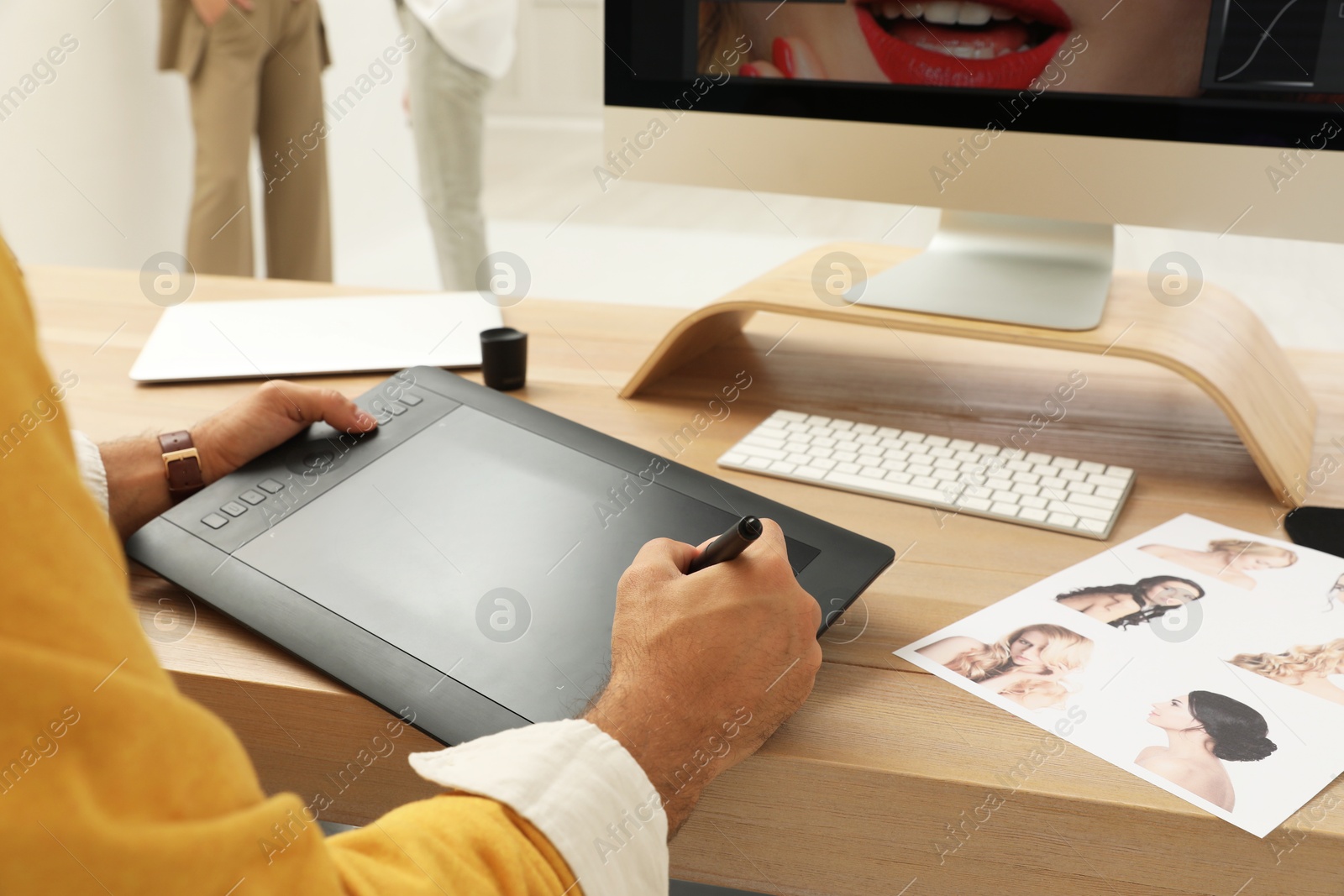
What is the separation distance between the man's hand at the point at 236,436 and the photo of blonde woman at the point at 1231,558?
628mm

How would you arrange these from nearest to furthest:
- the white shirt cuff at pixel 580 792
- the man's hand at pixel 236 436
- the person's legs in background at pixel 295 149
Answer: the white shirt cuff at pixel 580 792, the man's hand at pixel 236 436, the person's legs in background at pixel 295 149

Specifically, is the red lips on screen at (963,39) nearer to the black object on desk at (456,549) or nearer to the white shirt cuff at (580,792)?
the black object on desk at (456,549)

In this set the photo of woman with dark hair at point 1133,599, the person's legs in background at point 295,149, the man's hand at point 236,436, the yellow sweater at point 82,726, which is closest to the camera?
the yellow sweater at point 82,726

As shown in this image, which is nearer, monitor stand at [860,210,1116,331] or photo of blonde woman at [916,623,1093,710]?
photo of blonde woman at [916,623,1093,710]

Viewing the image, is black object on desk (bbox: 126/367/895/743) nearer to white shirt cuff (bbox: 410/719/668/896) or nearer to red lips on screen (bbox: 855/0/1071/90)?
white shirt cuff (bbox: 410/719/668/896)

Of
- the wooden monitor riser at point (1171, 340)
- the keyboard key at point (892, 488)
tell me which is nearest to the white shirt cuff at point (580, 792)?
the keyboard key at point (892, 488)

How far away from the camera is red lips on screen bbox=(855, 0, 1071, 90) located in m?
0.89

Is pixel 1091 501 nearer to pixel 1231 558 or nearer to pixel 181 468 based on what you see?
pixel 1231 558

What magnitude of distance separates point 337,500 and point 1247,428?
73cm

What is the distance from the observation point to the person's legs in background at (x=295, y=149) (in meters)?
2.78

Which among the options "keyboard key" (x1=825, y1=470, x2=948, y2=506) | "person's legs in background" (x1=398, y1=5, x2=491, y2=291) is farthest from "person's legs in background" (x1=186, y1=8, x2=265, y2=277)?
"keyboard key" (x1=825, y1=470, x2=948, y2=506)

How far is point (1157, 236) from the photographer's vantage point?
13.6 ft

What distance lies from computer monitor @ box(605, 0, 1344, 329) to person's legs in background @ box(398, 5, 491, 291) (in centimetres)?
179

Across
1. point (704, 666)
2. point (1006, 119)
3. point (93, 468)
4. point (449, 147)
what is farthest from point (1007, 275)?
point (449, 147)
